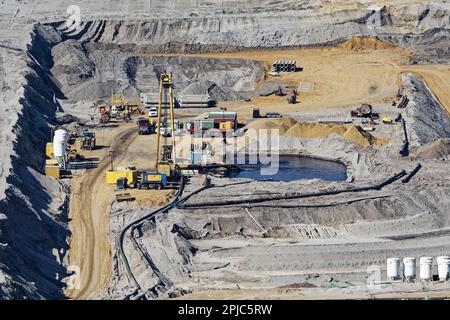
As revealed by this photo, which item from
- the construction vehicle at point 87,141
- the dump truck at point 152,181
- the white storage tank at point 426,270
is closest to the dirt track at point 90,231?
the construction vehicle at point 87,141

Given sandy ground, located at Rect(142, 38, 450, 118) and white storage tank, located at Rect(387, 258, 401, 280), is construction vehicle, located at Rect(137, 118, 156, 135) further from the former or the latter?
white storage tank, located at Rect(387, 258, 401, 280)

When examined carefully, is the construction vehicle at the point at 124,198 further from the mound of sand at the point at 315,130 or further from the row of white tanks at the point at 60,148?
the mound of sand at the point at 315,130

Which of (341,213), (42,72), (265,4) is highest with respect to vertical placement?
(265,4)

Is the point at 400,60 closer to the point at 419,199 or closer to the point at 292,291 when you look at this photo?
the point at 419,199

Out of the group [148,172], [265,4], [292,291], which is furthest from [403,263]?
[265,4]

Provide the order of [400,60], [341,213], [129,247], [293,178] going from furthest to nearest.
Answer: [400,60] → [293,178] → [341,213] → [129,247]

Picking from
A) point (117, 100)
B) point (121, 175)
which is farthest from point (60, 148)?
point (117, 100)
